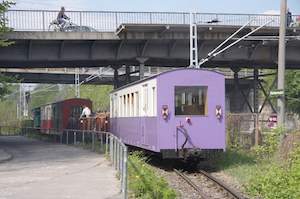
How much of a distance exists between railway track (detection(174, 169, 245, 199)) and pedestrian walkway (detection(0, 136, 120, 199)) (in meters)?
2.04

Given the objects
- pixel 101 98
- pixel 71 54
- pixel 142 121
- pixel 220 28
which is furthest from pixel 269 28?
pixel 101 98

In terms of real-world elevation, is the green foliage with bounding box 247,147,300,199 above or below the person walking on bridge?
below

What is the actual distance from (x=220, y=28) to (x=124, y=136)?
1686 centimetres

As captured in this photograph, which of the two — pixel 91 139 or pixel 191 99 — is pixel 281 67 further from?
pixel 91 139

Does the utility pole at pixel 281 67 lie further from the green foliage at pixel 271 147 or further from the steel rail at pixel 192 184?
the steel rail at pixel 192 184

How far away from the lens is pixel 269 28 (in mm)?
40062

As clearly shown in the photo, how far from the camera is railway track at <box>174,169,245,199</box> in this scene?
14.0 metres

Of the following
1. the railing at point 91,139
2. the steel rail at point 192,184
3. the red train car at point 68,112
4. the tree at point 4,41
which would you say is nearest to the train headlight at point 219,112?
the steel rail at point 192,184

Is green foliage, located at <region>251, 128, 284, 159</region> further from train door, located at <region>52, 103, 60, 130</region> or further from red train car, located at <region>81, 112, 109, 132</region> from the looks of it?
train door, located at <region>52, 103, 60, 130</region>

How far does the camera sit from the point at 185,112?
18.9 meters

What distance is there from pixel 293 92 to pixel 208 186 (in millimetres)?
52474

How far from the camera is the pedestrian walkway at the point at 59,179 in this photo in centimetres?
1220

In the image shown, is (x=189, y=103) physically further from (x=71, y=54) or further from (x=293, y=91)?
(x=293, y=91)

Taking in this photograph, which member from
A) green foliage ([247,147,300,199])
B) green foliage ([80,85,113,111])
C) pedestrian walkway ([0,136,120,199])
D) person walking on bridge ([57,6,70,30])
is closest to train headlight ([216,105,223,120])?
pedestrian walkway ([0,136,120,199])
